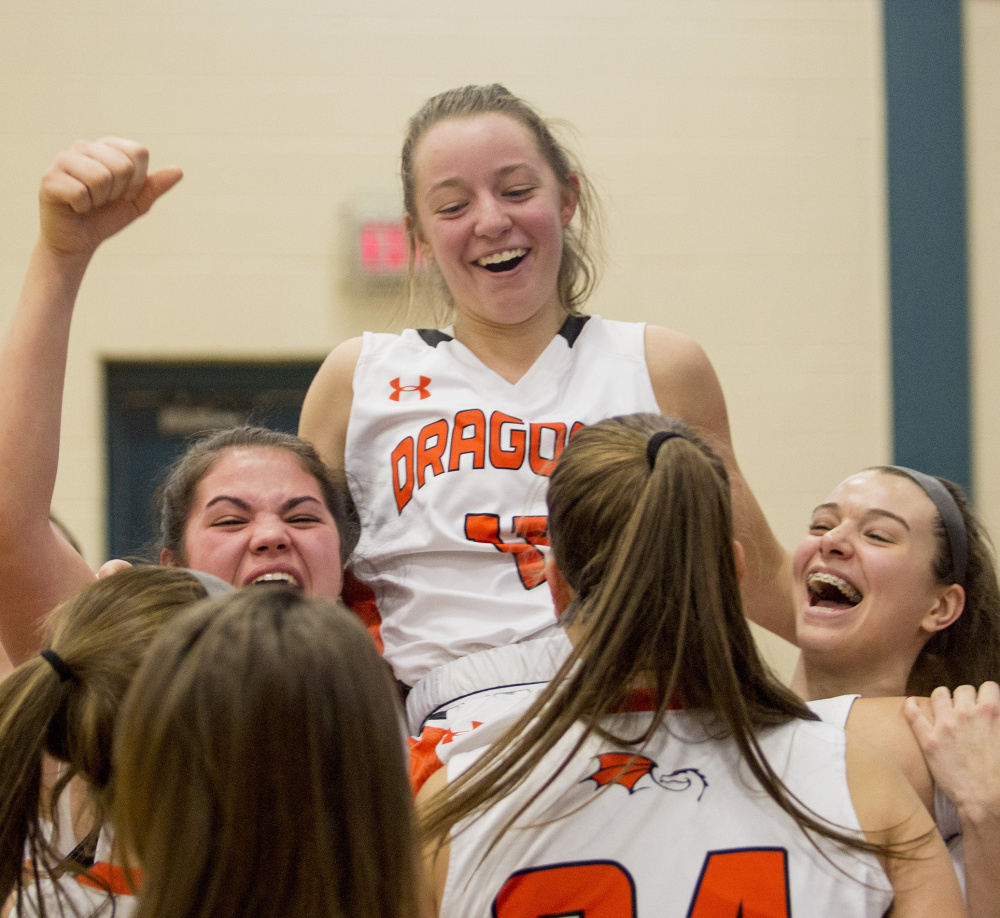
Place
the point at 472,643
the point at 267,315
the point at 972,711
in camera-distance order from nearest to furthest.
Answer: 1. the point at 972,711
2. the point at 472,643
3. the point at 267,315

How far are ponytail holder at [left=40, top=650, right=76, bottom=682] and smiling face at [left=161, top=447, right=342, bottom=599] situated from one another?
0.58 metres

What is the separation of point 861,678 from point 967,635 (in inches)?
6.9

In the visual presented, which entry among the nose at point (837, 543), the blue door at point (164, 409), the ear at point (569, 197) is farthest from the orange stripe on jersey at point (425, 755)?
the blue door at point (164, 409)

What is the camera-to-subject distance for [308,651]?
82 centimetres

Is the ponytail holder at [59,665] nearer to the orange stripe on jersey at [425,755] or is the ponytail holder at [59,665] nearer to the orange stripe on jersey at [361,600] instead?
the orange stripe on jersey at [425,755]

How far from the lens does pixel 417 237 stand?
76.2 inches

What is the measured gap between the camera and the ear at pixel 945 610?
65.6 inches

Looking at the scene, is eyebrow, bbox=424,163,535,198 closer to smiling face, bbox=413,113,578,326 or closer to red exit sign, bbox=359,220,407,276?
smiling face, bbox=413,113,578,326

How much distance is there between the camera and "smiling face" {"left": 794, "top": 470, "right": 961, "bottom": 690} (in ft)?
5.41

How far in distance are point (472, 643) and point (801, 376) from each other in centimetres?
228

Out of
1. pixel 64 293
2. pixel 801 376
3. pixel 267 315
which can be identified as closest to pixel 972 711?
pixel 64 293

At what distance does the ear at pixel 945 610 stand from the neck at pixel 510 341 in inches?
27.8

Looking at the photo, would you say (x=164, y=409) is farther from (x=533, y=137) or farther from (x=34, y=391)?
(x=34, y=391)

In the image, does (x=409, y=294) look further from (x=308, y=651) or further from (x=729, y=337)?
(x=729, y=337)
